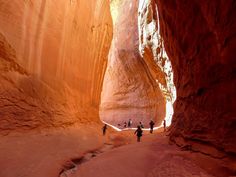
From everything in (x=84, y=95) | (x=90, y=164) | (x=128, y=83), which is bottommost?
(x=90, y=164)

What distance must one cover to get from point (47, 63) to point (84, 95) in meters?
3.38

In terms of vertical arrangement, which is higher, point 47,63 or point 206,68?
point 47,63

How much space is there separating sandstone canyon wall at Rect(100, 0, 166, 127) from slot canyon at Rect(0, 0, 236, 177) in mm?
12003

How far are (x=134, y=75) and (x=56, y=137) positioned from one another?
1819 cm

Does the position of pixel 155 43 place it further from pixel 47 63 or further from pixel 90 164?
pixel 90 164

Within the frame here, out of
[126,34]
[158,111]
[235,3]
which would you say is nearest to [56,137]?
[235,3]

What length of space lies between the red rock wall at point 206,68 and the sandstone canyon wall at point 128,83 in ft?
50.6

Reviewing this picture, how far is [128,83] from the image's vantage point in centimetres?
2414

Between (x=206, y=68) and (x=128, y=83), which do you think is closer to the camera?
(x=206, y=68)

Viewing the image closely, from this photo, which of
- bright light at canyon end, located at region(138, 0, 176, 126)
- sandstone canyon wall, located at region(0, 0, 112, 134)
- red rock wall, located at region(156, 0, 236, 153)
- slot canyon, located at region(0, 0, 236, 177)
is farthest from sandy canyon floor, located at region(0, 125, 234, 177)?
bright light at canyon end, located at region(138, 0, 176, 126)

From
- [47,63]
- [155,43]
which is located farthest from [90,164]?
[155,43]

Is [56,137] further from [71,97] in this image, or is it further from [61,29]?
[61,29]

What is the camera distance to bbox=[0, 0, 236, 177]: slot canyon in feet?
13.2

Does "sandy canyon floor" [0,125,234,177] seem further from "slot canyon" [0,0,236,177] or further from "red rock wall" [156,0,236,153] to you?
"red rock wall" [156,0,236,153]
